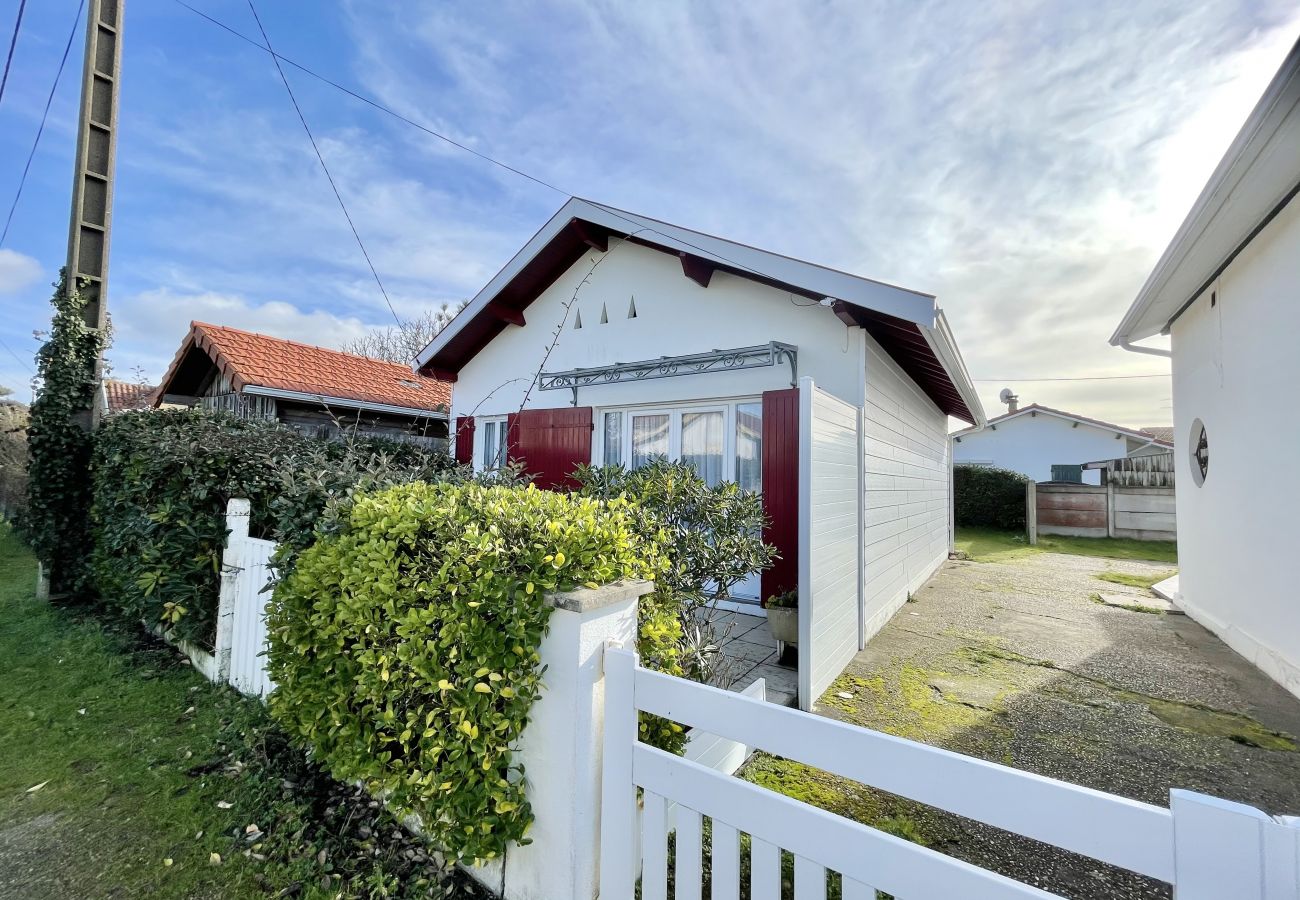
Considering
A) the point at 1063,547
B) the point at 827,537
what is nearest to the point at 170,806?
the point at 827,537

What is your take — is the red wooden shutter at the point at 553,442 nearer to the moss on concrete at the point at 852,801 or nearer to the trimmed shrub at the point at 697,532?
the trimmed shrub at the point at 697,532

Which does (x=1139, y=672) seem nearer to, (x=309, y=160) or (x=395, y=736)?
(x=395, y=736)

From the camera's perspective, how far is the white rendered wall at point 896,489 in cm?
502

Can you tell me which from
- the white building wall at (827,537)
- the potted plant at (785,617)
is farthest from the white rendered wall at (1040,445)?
the potted plant at (785,617)

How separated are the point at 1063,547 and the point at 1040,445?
411 inches

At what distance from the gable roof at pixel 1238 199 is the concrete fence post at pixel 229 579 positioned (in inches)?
255

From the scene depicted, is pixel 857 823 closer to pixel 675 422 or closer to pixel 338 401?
pixel 675 422

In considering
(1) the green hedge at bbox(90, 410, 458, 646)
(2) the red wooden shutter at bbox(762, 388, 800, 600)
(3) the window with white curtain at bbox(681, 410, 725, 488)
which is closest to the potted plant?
(2) the red wooden shutter at bbox(762, 388, 800, 600)

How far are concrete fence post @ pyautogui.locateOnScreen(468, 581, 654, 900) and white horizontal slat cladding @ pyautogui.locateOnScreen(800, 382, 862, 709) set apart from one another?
78.7 inches

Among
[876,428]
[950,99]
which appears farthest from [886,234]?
[876,428]

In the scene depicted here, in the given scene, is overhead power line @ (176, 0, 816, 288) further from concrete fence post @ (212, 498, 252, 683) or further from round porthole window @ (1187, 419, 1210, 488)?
round porthole window @ (1187, 419, 1210, 488)

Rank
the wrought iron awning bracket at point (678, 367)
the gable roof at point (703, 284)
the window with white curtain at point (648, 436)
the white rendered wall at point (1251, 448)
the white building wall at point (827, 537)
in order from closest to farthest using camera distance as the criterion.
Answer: the white building wall at point (827, 537), the white rendered wall at point (1251, 448), the gable roof at point (703, 284), the wrought iron awning bracket at point (678, 367), the window with white curtain at point (648, 436)

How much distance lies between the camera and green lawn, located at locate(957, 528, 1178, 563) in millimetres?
10969

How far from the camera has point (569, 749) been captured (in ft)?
5.49
